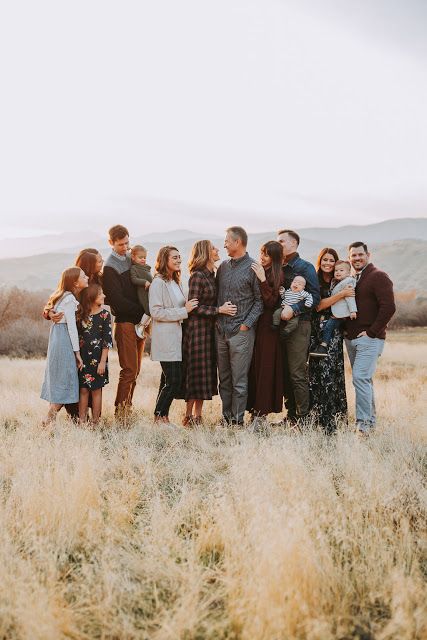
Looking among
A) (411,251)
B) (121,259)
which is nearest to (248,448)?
(121,259)

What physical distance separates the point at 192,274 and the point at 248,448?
2.37 metres

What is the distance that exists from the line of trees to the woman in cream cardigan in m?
14.2

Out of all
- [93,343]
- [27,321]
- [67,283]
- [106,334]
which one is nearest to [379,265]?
[27,321]

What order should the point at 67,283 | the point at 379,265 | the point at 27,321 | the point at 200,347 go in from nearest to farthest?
the point at 67,283 < the point at 200,347 < the point at 27,321 < the point at 379,265

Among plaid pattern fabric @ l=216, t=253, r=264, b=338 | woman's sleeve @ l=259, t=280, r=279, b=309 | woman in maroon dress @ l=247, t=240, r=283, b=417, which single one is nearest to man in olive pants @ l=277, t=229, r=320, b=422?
woman in maroon dress @ l=247, t=240, r=283, b=417

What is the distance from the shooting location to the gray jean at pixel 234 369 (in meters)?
6.57

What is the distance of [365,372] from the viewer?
6.57m

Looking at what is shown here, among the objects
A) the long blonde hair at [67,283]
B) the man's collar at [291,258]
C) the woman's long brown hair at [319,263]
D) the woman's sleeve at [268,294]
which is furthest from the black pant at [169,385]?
the woman's long brown hair at [319,263]

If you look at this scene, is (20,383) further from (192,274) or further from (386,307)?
(386,307)

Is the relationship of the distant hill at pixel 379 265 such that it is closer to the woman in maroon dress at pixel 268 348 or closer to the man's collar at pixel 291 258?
the man's collar at pixel 291 258

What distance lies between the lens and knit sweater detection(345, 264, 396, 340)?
21.1 feet

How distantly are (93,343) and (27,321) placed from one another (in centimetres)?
1897

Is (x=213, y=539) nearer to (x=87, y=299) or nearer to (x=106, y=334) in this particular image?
(x=106, y=334)

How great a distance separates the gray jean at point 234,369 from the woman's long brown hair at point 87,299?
1.53 m
